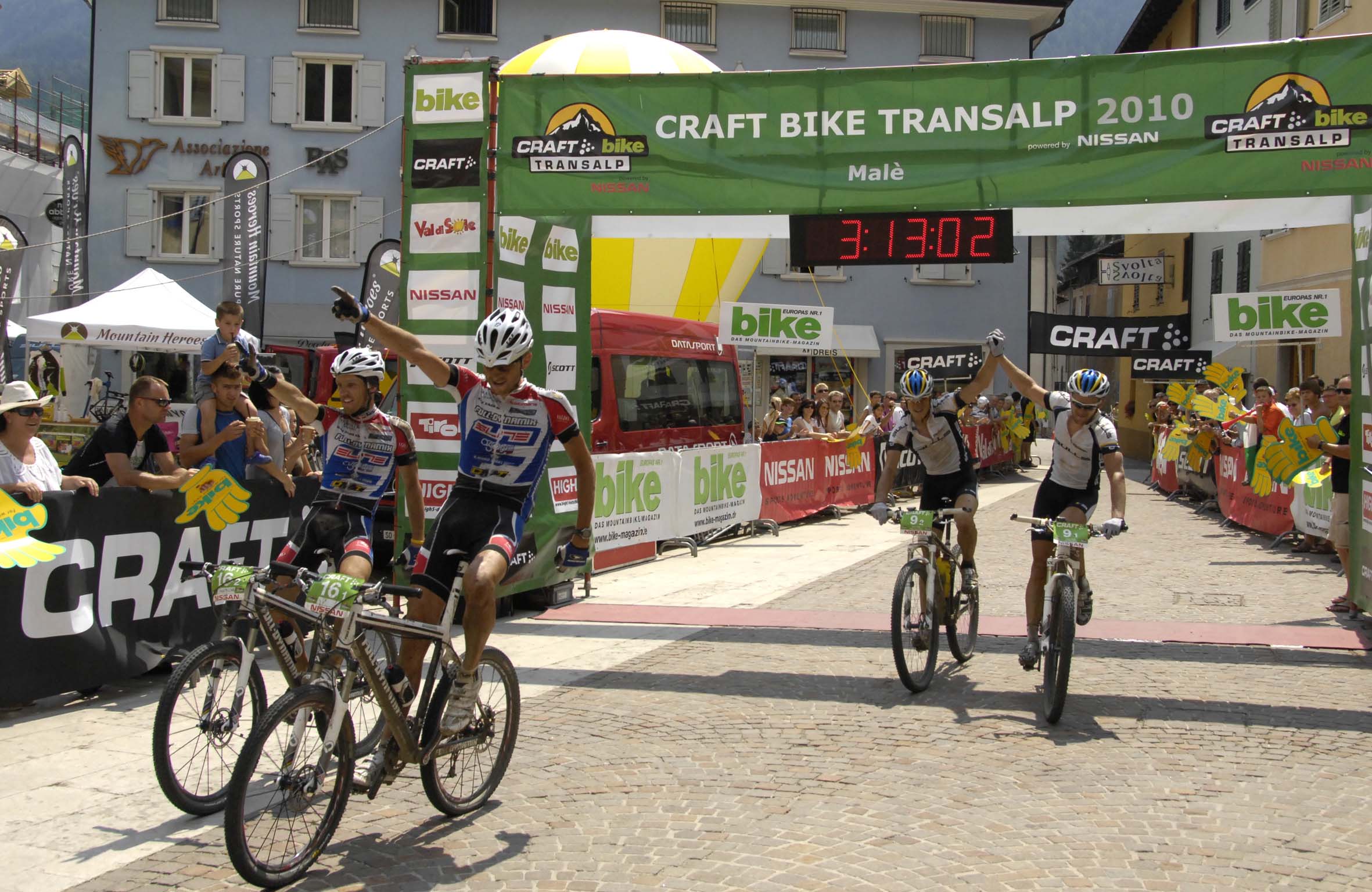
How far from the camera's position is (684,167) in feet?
32.5

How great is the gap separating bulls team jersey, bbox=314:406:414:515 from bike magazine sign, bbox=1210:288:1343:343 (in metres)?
15.7

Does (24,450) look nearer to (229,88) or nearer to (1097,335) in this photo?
(1097,335)

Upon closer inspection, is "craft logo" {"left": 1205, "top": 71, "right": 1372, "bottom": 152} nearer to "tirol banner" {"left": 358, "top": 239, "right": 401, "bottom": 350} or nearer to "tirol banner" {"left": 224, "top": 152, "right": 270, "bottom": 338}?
"tirol banner" {"left": 358, "top": 239, "right": 401, "bottom": 350}

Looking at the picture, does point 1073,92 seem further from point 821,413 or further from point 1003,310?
point 1003,310

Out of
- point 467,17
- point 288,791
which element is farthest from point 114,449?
point 467,17

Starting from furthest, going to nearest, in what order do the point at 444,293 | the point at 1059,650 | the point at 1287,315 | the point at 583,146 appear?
1. the point at 1287,315
2. the point at 444,293
3. the point at 583,146
4. the point at 1059,650

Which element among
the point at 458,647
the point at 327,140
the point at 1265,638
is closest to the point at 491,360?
the point at 458,647

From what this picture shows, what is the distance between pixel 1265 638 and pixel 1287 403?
9.83 metres

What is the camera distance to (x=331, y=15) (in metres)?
36.6

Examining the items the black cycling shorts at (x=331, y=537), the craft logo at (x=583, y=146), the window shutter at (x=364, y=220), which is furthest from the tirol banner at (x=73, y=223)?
the black cycling shorts at (x=331, y=537)

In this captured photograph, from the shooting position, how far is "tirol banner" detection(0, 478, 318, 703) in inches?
267

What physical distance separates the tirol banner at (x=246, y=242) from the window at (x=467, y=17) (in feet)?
51.8

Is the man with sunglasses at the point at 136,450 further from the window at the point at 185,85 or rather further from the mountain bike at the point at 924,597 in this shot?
the window at the point at 185,85

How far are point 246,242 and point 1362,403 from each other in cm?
1808
